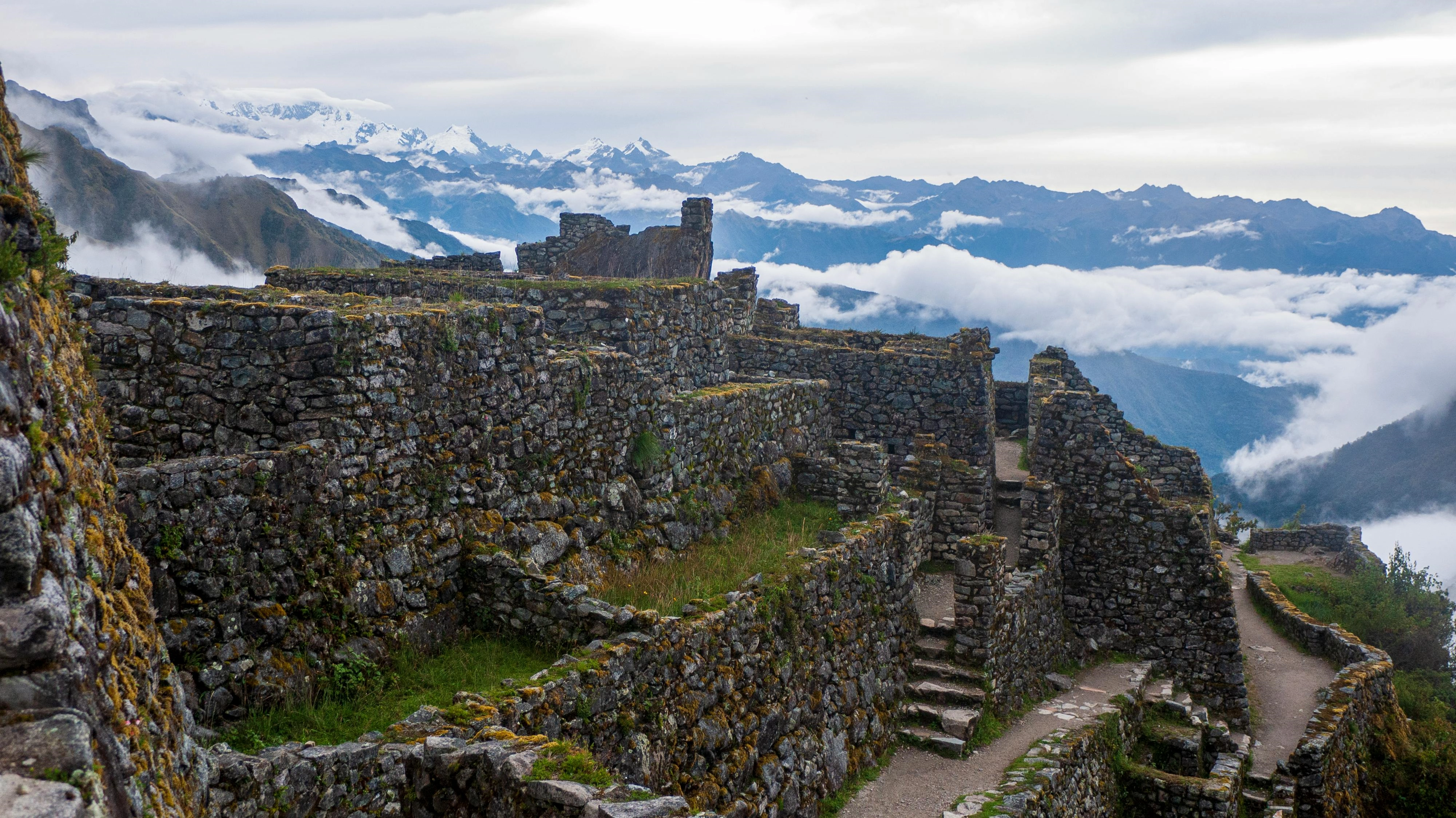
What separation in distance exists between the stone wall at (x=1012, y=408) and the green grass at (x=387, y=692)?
23.8m

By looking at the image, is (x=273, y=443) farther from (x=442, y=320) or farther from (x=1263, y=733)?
(x=1263, y=733)

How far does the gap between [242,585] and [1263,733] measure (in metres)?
21.4

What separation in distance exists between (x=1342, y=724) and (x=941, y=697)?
10.1 meters

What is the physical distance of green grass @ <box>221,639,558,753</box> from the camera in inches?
313

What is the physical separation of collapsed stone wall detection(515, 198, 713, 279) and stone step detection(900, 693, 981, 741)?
14.1 m

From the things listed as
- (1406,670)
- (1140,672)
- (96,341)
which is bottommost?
(1406,670)

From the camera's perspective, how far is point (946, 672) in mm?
16906

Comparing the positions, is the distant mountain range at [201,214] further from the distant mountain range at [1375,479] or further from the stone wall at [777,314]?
the distant mountain range at [1375,479]

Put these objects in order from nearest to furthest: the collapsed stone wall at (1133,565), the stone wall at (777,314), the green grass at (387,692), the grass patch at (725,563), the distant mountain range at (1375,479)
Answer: the green grass at (387,692), the grass patch at (725,563), the collapsed stone wall at (1133,565), the stone wall at (777,314), the distant mountain range at (1375,479)

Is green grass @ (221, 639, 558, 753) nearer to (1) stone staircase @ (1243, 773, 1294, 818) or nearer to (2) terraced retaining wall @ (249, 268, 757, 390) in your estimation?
(2) terraced retaining wall @ (249, 268, 757, 390)

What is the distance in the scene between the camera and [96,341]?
8.75m

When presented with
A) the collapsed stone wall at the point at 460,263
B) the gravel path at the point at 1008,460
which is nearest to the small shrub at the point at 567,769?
the collapsed stone wall at the point at 460,263

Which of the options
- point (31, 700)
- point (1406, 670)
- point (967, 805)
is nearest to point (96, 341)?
point (31, 700)

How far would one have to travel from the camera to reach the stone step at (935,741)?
15.5 meters
